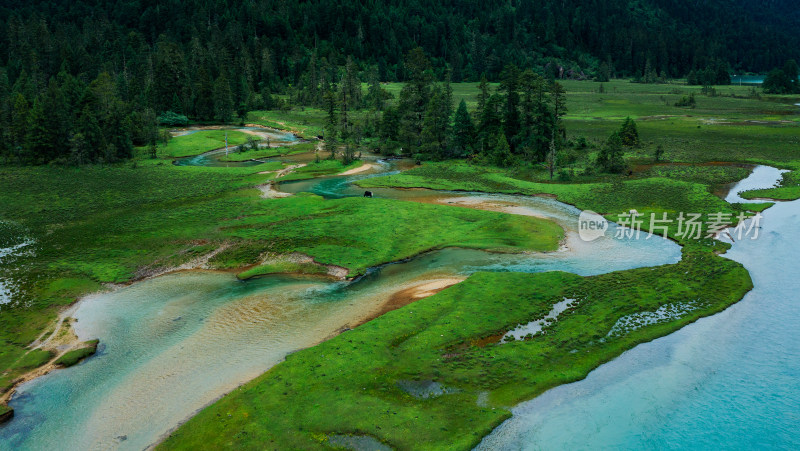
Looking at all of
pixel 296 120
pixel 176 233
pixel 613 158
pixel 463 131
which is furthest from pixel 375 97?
pixel 176 233

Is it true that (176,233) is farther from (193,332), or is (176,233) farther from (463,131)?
(463,131)

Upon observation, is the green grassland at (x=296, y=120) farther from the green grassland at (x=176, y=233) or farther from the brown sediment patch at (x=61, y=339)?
the brown sediment patch at (x=61, y=339)

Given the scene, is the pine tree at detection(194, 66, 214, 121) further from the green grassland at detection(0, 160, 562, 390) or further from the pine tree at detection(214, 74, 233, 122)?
the green grassland at detection(0, 160, 562, 390)

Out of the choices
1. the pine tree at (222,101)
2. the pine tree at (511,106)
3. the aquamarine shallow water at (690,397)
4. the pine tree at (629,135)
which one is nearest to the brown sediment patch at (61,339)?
the aquamarine shallow water at (690,397)

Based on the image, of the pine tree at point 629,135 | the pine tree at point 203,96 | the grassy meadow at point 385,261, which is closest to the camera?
the grassy meadow at point 385,261

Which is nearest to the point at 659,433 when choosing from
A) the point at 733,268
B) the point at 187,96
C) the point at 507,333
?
the point at 507,333

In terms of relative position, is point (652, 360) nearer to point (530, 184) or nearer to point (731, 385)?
point (731, 385)

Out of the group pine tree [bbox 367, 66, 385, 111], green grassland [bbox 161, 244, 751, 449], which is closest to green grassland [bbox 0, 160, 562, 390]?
green grassland [bbox 161, 244, 751, 449]
